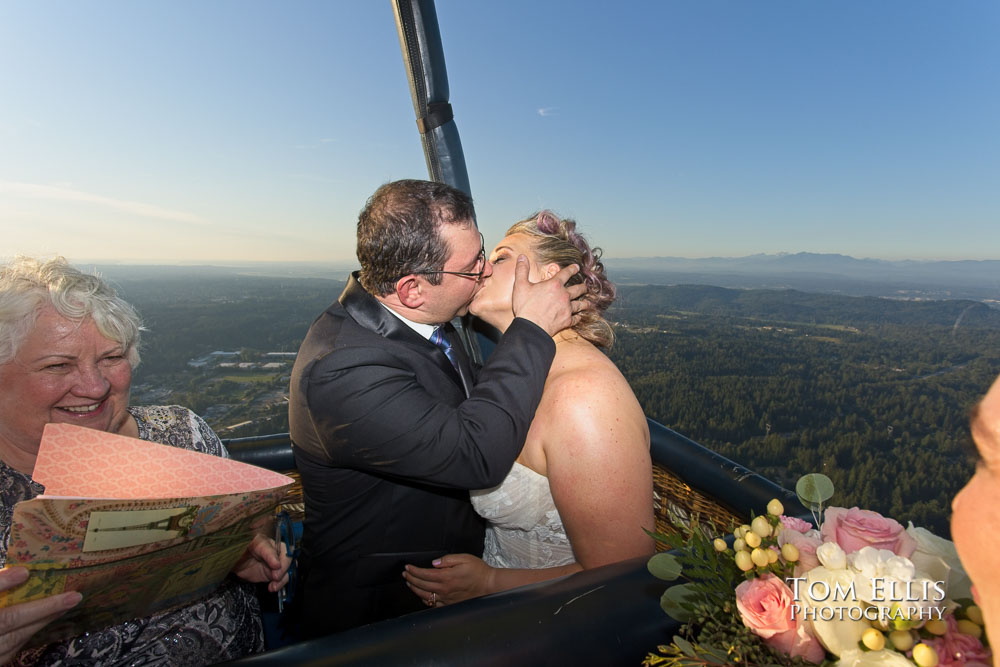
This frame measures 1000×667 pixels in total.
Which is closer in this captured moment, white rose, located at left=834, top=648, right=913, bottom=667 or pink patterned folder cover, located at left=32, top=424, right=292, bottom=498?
white rose, located at left=834, top=648, right=913, bottom=667

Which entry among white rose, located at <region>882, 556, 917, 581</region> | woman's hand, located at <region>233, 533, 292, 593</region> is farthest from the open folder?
white rose, located at <region>882, 556, 917, 581</region>

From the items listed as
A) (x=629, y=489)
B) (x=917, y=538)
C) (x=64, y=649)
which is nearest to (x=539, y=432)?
(x=629, y=489)

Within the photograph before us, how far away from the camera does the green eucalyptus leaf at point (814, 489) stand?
→ 860 mm

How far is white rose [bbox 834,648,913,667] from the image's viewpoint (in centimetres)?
59

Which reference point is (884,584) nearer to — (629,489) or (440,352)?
(629,489)

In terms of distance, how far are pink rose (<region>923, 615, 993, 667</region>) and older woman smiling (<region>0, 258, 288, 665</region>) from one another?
1977mm

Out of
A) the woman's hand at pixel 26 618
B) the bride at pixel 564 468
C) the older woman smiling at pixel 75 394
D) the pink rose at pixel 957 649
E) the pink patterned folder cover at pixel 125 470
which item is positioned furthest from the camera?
the bride at pixel 564 468

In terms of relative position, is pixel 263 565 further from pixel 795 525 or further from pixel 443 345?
pixel 795 525

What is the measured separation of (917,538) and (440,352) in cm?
149

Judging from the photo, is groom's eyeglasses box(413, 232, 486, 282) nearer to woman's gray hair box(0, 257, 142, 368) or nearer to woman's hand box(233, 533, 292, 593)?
woman's gray hair box(0, 257, 142, 368)

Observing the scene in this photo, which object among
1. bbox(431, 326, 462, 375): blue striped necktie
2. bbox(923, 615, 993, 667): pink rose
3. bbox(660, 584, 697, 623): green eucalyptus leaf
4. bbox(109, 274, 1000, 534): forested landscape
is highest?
bbox(431, 326, 462, 375): blue striped necktie

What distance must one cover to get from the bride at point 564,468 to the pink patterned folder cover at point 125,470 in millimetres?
854

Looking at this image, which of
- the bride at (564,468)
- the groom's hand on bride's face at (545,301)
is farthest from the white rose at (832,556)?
the groom's hand on bride's face at (545,301)

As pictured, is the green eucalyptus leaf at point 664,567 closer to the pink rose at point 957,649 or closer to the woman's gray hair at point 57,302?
the pink rose at point 957,649
